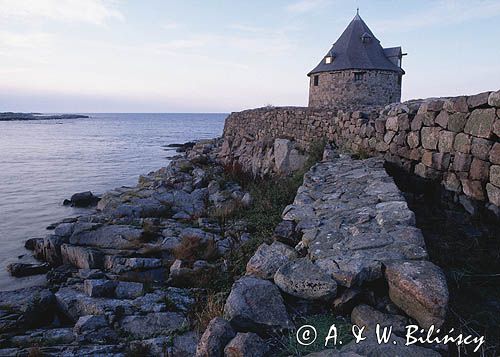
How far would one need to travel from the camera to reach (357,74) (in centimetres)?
2370

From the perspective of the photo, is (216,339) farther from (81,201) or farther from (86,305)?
(81,201)

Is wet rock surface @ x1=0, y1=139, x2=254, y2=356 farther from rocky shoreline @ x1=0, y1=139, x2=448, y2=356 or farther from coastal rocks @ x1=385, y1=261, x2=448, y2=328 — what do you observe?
coastal rocks @ x1=385, y1=261, x2=448, y2=328

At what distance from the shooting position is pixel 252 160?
15.5 meters

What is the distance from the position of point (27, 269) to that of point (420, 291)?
26.7 feet

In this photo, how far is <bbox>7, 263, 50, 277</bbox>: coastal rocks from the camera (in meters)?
7.82

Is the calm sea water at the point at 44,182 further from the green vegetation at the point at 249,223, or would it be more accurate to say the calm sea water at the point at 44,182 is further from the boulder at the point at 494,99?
the boulder at the point at 494,99

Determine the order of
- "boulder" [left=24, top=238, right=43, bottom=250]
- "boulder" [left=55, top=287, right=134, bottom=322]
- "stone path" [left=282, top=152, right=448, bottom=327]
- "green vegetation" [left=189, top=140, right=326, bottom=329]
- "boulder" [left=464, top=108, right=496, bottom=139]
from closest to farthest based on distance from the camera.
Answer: "stone path" [left=282, top=152, right=448, bottom=327], "green vegetation" [left=189, top=140, right=326, bottom=329], "boulder" [left=464, top=108, right=496, bottom=139], "boulder" [left=55, top=287, right=134, bottom=322], "boulder" [left=24, top=238, right=43, bottom=250]

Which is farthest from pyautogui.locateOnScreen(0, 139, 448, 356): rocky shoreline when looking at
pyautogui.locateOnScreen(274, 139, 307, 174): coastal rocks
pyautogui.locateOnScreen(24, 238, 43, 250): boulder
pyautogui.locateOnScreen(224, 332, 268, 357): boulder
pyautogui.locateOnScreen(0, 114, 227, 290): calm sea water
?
pyautogui.locateOnScreen(274, 139, 307, 174): coastal rocks

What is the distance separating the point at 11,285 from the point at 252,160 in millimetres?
9895

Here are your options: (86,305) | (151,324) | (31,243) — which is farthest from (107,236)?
(151,324)

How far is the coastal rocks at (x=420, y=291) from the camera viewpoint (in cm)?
239

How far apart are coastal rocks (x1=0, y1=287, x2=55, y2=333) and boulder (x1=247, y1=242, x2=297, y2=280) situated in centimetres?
364

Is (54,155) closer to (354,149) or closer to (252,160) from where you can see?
(252,160)

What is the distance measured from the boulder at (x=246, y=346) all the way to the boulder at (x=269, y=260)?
794mm
